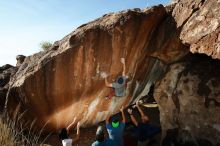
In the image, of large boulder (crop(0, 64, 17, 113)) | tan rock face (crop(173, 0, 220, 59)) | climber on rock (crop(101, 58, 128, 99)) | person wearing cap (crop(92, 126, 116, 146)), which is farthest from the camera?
climber on rock (crop(101, 58, 128, 99))

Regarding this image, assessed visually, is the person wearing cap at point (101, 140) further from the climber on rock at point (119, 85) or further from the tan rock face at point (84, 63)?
the climber on rock at point (119, 85)

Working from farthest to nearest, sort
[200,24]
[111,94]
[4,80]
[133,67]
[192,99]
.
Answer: [4,80] < [111,94] < [133,67] < [192,99] < [200,24]

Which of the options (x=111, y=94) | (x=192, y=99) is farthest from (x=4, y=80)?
(x=192, y=99)

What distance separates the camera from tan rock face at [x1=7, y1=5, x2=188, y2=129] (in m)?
8.37

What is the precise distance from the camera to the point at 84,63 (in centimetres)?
848

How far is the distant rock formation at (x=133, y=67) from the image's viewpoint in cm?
834

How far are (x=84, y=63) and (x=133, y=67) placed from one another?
144cm

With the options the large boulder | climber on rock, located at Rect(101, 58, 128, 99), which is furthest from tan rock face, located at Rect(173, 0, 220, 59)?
the large boulder

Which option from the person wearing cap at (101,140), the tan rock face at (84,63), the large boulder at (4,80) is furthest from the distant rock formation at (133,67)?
the person wearing cap at (101,140)

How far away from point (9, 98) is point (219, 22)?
204 inches

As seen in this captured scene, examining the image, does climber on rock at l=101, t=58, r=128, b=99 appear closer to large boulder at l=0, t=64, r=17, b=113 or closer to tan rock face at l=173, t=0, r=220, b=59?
tan rock face at l=173, t=0, r=220, b=59

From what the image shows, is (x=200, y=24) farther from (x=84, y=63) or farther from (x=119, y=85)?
(x=84, y=63)

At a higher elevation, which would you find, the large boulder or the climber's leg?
the large boulder

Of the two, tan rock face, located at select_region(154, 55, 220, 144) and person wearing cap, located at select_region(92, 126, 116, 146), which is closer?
person wearing cap, located at select_region(92, 126, 116, 146)
